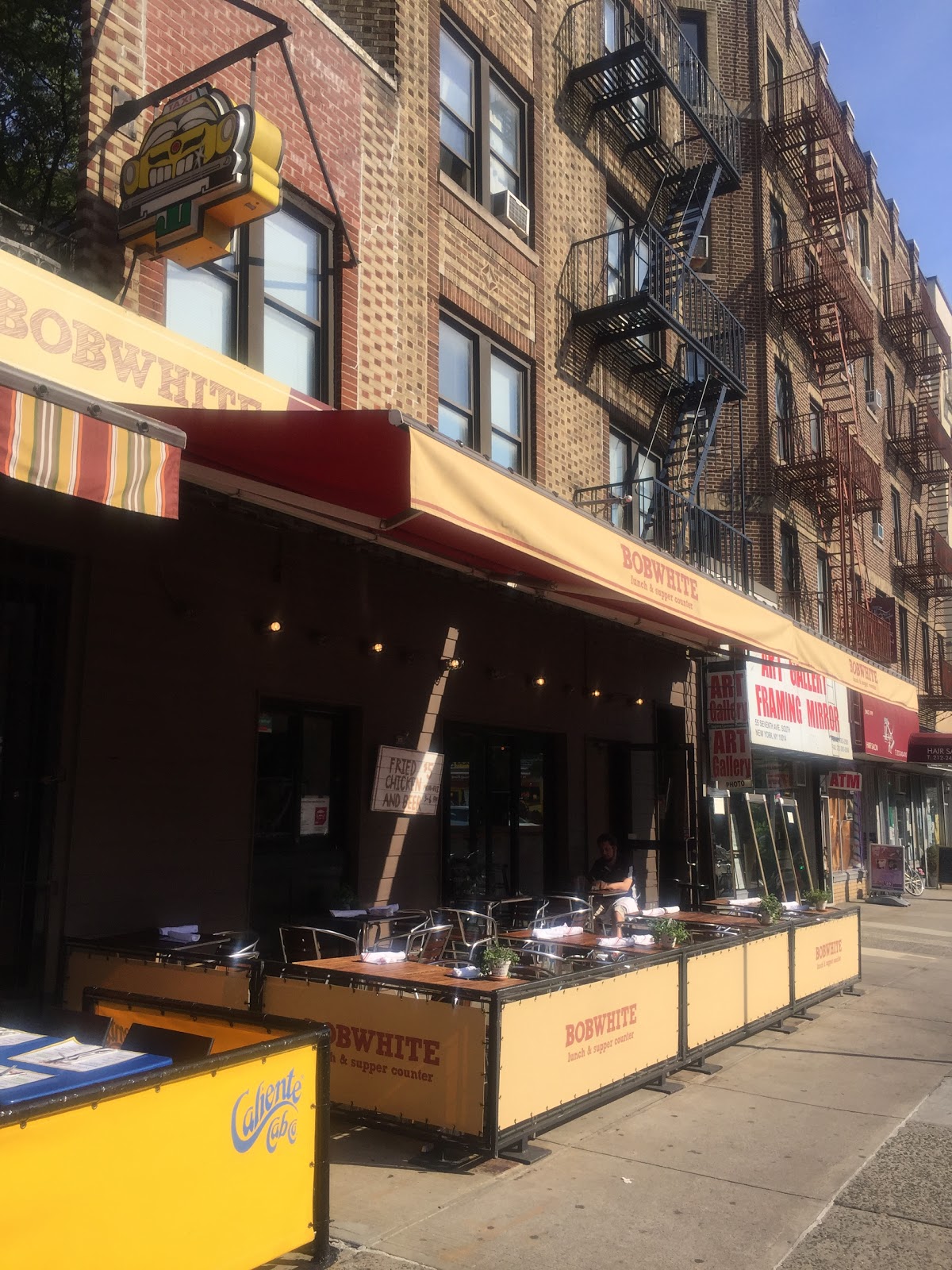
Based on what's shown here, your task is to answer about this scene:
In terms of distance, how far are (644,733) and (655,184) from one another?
8449 mm

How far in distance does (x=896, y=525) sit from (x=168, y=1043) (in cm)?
2977

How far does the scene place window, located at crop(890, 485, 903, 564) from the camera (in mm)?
30141

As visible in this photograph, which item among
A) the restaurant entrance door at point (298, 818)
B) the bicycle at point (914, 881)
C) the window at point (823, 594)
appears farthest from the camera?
the bicycle at point (914, 881)

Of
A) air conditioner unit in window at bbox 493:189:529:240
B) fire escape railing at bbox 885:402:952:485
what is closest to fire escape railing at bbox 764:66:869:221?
fire escape railing at bbox 885:402:952:485

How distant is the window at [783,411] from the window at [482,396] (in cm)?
1000

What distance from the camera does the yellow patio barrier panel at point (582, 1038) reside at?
572 cm

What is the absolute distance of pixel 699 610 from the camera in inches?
362

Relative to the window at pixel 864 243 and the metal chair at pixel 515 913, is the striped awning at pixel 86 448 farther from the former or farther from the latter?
the window at pixel 864 243

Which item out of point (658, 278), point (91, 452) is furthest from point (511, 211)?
point (91, 452)

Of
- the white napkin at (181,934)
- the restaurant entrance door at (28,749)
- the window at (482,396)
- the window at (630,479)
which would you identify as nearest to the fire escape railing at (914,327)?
the window at (630,479)

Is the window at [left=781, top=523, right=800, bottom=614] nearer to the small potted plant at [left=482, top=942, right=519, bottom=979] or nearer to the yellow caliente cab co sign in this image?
the yellow caliente cab co sign

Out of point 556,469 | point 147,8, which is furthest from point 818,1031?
point 147,8

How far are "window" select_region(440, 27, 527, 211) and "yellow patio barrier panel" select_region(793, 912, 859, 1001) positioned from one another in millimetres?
8691

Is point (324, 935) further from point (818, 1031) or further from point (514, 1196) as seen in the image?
point (818, 1031)
